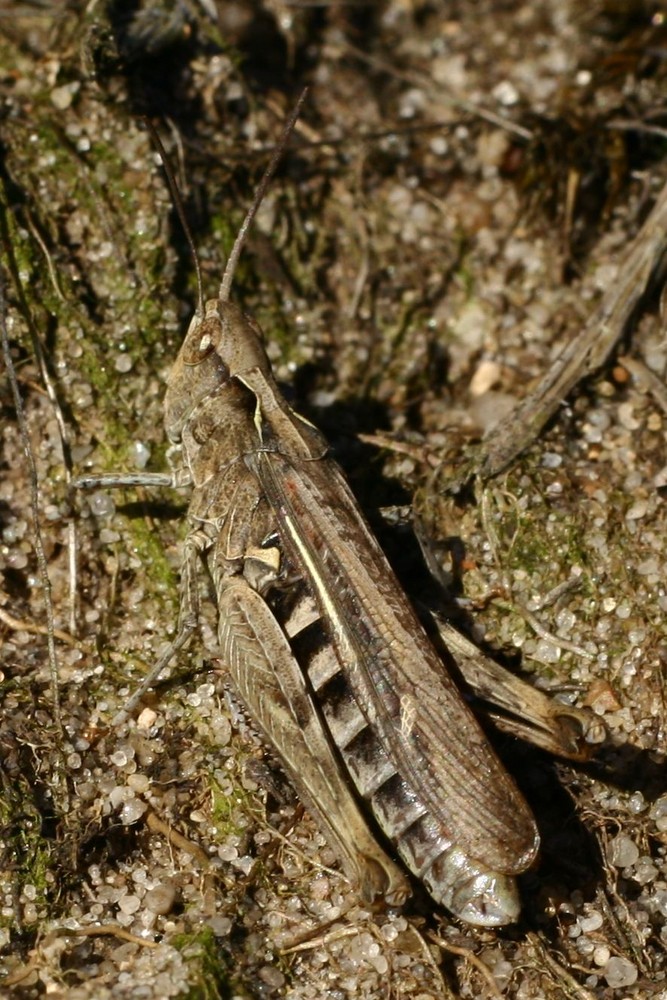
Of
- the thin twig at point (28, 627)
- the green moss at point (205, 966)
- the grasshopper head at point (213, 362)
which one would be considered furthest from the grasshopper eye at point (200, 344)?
the green moss at point (205, 966)

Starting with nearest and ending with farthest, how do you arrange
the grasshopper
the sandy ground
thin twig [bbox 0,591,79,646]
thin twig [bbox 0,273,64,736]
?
the grasshopper → the sandy ground → thin twig [bbox 0,273,64,736] → thin twig [bbox 0,591,79,646]

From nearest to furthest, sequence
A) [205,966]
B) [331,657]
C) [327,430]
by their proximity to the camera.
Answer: [205,966], [331,657], [327,430]

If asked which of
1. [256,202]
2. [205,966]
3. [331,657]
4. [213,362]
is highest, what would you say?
[256,202]

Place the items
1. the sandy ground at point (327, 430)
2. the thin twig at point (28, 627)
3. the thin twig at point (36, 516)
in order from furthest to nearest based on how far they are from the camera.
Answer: the thin twig at point (28, 627), the thin twig at point (36, 516), the sandy ground at point (327, 430)

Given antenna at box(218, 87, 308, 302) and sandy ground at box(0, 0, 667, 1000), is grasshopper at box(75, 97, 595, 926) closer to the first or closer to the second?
antenna at box(218, 87, 308, 302)

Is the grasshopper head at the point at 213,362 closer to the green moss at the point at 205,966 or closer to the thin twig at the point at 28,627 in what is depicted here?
the thin twig at the point at 28,627

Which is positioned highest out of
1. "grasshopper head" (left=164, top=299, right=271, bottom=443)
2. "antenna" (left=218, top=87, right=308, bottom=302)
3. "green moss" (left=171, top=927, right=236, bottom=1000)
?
"antenna" (left=218, top=87, right=308, bottom=302)

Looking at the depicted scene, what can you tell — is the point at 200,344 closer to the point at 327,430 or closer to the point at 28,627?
the point at 327,430

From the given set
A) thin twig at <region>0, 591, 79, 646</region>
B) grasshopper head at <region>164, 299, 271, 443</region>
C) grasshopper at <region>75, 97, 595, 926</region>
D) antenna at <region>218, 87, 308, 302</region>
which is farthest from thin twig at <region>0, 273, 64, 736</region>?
antenna at <region>218, 87, 308, 302</region>

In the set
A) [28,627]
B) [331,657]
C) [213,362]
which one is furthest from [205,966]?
[213,362]
